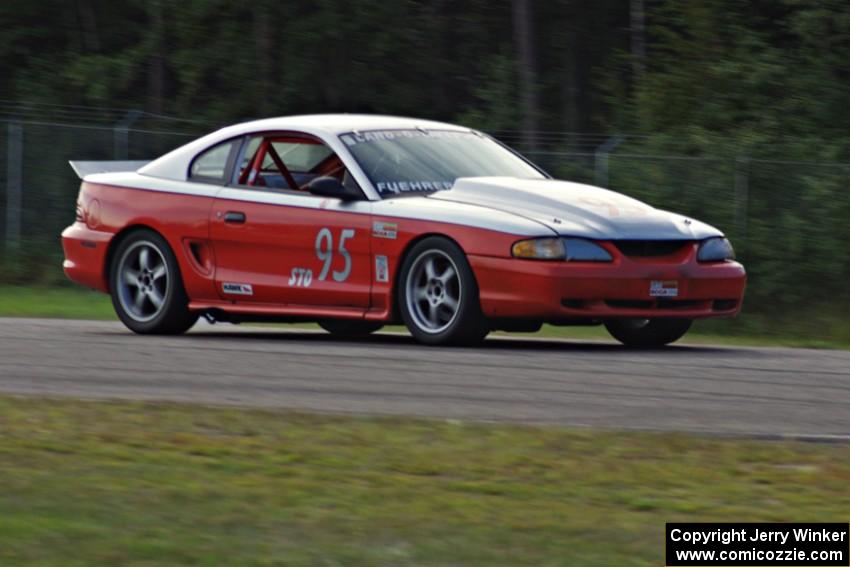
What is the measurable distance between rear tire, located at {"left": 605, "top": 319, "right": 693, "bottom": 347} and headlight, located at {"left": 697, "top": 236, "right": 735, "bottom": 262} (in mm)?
644

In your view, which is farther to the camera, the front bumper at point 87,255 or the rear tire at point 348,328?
the rear tire at point 348,328

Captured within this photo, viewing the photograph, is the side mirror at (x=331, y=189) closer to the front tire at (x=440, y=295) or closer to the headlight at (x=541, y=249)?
the front tire at (x=440, y=295)

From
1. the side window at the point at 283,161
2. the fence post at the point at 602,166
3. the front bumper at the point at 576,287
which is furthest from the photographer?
the fence post at the point at 602,166

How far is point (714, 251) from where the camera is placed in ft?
35.2

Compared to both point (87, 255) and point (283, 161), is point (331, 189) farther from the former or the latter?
point (87, 255)

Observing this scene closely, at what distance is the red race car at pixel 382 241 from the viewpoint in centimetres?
1022

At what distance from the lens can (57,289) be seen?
19.1m

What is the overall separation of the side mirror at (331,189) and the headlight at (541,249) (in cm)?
121

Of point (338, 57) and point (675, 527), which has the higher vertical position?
point (338, 57)

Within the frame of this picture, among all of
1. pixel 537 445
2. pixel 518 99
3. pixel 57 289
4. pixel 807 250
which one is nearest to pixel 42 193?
pixel 57 289

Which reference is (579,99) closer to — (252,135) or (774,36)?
(774,36)

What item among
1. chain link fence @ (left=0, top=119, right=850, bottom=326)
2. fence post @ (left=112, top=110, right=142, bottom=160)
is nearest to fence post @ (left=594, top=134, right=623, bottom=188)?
chain link fence @ (left=0, top=119, right=850, bottom=326)

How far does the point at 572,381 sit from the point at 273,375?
142 cm

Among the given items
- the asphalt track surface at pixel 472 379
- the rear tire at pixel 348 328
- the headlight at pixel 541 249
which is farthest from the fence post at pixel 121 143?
the headlight at pixel 541 249
